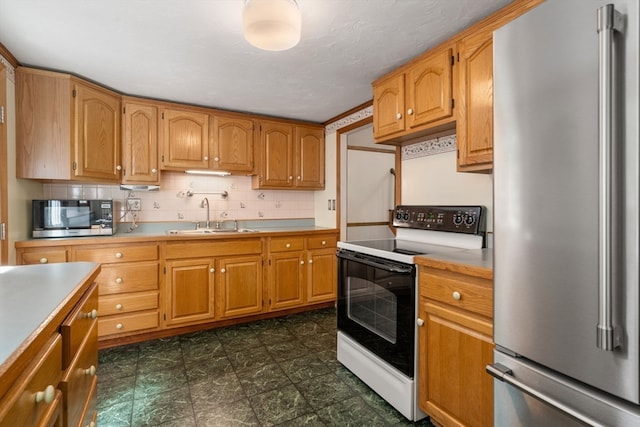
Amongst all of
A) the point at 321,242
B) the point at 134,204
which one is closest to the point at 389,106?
the point at 321,242

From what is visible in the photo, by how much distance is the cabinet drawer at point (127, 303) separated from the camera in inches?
98.6

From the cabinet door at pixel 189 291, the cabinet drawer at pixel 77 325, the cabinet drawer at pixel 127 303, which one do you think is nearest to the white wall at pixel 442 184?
the cabinet door at pixel 189 291

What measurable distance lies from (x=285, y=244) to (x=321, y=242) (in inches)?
16.4

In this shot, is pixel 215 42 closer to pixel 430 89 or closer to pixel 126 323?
pixel 430 89

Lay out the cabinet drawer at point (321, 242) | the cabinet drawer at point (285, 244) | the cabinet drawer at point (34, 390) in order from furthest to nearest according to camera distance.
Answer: the cabinet drawer at point (321, 242) < the cabinet drawer at point (285, 244) < the cabinet drawer at point (34, 390)

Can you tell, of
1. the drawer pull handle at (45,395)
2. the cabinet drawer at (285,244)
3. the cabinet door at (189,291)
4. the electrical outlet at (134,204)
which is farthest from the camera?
the cabinet drawer at (285,244)

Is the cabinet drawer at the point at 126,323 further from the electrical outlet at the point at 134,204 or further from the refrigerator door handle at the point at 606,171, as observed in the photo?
the refrigerator door handle at the point at 606,171

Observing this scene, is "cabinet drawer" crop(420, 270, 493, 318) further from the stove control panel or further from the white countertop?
the white countertop

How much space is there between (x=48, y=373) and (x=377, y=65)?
232 cm

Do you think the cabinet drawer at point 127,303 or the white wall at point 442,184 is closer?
the white wall at point 442,184

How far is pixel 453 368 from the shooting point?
1.45 m

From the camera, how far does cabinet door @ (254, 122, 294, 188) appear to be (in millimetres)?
3451

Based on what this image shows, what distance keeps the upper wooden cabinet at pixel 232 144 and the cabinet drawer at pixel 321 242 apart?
983 millimetres

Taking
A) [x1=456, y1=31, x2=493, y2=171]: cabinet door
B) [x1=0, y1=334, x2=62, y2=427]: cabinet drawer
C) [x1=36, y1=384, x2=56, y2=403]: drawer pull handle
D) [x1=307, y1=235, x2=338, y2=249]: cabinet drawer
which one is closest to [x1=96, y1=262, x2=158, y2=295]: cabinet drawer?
[x1=307, y1=235, x2=338, y2=249]: cabinet drawer
